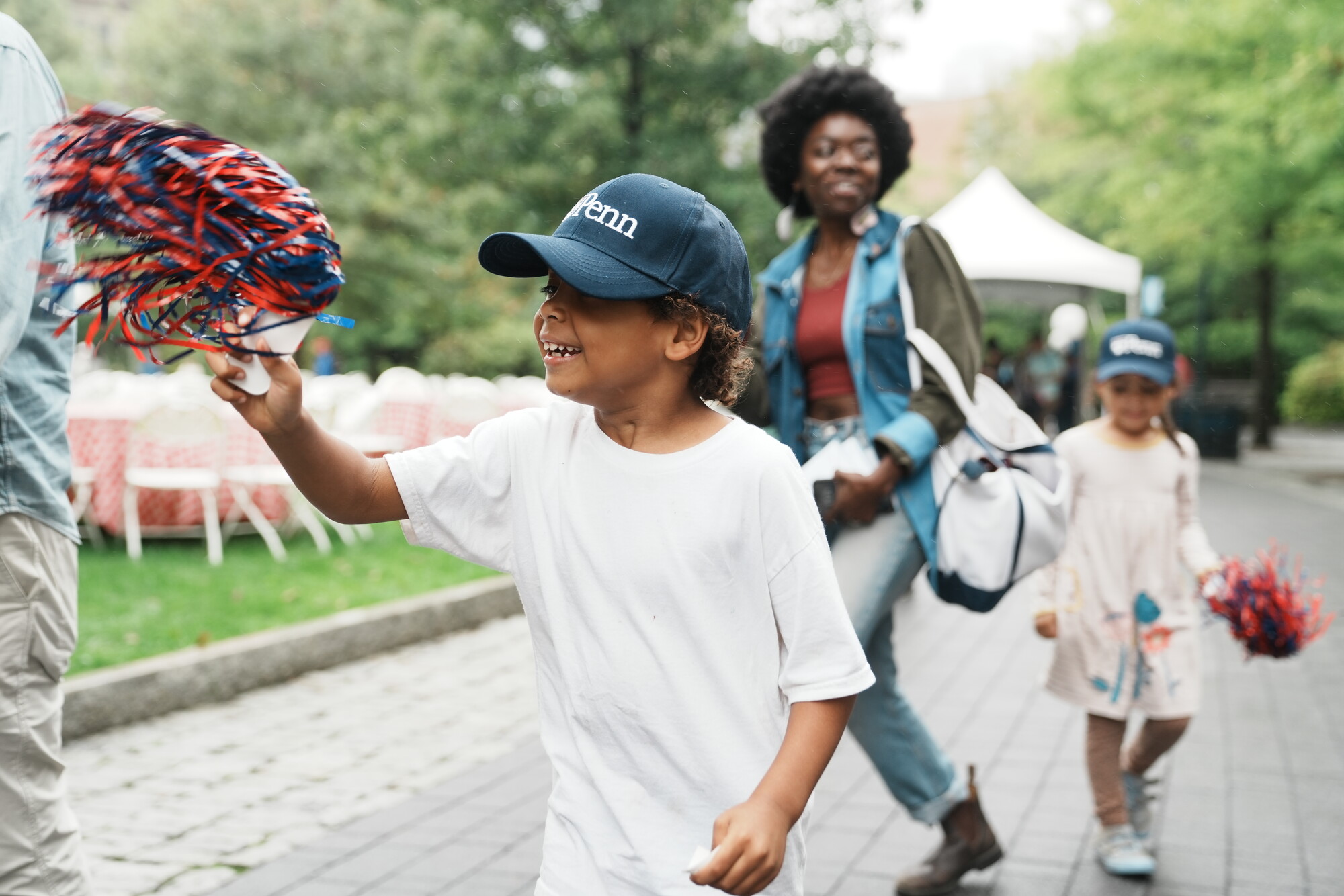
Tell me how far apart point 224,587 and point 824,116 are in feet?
18.2

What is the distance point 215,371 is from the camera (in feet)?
5.94

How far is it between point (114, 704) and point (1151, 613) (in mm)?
4143

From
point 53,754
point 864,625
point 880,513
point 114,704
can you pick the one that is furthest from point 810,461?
point 114,704

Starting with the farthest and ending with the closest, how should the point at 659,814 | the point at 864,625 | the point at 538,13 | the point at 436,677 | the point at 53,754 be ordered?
the point at 538,13
the point at 436,677
the point at 864,625
the point at 53,754
the point at 659,814

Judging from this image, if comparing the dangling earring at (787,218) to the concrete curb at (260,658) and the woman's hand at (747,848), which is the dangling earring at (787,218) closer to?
the woman's hand at (747,848)

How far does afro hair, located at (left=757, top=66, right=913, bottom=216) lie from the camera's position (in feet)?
12.5

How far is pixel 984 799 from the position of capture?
15.9 ft

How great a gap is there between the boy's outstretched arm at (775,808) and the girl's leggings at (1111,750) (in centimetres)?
234

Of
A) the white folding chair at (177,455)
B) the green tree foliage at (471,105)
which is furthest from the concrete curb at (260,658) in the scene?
the green tree foliage at (471,105)

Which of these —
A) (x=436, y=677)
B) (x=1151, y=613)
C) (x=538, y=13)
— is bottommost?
(x=436, y=677)

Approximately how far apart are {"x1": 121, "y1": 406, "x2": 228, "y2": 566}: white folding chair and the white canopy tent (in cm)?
934

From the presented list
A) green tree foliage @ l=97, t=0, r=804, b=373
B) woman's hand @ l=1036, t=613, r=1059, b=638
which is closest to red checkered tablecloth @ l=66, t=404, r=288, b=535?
woman's hand @ l=1036, t=613, r=1059, b=638

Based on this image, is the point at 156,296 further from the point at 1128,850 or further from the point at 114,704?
the point at 114,704

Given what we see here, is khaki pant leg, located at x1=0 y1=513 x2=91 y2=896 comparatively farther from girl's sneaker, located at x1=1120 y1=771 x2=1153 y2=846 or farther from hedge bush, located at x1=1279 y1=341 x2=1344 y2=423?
hedge bush, located at x1=1279 y1=341 x2=1344 y2=423
